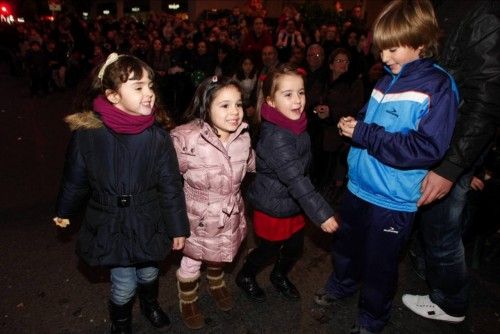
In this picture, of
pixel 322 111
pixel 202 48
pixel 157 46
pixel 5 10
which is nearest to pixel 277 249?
pixel 322 111

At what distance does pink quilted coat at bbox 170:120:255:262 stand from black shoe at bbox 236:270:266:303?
0.47 metres

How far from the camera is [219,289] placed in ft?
9.59

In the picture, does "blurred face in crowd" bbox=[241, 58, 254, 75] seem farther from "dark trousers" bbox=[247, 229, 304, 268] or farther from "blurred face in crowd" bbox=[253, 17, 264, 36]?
"dark trousers" bbox=[247, 229, 304, 268]

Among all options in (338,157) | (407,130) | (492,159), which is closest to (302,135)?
(407,130)

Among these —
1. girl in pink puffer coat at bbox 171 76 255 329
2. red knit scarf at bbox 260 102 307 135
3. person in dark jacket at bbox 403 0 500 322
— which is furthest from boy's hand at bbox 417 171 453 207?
girl in pink puffer coat at bbox 171 76 255 329

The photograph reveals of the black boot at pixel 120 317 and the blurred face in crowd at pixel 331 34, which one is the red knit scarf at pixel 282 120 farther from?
the blurred face in crowd at pixel 331 34

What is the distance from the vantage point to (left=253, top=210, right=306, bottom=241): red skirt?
264 cm

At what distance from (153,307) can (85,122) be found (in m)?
1.34

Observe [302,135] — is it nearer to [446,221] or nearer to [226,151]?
[226,151]

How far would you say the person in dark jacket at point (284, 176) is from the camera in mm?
2332

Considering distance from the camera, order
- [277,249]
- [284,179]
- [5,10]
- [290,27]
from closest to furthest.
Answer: [284,179] < [277,249] < [290,27] < [5,10]

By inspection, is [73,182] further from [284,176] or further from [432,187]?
[432,187]

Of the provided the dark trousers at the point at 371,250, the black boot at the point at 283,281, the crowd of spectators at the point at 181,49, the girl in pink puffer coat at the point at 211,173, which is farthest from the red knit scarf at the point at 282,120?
the crowd of spectators at the point at 181,49

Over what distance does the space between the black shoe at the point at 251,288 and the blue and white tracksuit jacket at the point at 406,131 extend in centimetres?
123
